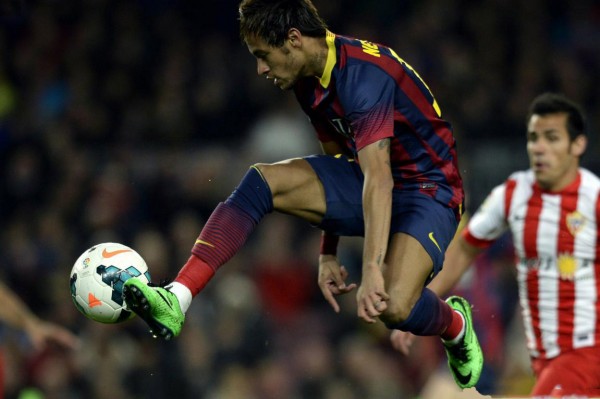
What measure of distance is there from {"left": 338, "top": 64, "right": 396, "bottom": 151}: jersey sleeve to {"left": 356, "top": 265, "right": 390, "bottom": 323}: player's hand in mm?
537

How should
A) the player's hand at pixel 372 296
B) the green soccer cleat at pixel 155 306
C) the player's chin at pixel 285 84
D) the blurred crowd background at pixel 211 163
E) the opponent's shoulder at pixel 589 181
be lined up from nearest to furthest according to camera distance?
the green soccer cleat at pixel 155 306 → the player's hand at pixel 372 296 → the player's chin at pixel 285 84 → the opponent's shoulder at pixel 589 181 → the blurred crowd background at pixel 211 163

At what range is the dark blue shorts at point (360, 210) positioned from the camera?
15.9 ft

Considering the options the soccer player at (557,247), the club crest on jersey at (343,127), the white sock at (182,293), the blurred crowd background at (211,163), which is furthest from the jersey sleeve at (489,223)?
the white sock at (182,293)

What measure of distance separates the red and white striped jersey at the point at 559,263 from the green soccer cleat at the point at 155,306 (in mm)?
2044

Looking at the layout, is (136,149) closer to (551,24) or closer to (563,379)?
(551,24)

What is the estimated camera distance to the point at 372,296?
441cm

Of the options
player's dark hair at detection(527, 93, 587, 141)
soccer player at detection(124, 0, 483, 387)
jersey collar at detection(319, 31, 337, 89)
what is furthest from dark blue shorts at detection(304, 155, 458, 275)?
player's dark hair at detection(527, 93, 587, 141)

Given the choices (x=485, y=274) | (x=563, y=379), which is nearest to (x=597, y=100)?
(x=485, y=274)

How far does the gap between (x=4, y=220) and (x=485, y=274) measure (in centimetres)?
453

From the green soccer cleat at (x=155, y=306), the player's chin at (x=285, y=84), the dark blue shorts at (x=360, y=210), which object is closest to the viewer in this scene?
the green soccer cleat at (x=155, y=306)

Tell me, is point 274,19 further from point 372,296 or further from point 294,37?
point 372,296

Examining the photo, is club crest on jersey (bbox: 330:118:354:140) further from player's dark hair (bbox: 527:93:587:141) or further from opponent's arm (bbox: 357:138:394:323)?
player's dark hair (bbox: 527:93:587:141)

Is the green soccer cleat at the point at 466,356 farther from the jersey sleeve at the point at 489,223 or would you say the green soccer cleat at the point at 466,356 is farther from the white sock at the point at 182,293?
the white sock at the point at 182,293

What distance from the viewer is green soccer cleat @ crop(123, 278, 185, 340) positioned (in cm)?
422
